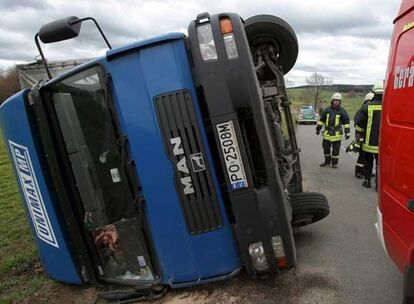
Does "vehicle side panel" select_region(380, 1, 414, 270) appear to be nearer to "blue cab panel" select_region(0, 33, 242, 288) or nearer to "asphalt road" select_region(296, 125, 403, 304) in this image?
"asphalt road" select_region(296, 125, 403, 304)

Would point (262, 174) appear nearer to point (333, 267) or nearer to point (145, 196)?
point (145, 196)

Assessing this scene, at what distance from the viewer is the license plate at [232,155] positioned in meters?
2.79

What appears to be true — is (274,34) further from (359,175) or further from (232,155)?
(359,175)

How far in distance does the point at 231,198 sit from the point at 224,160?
0.28 metres

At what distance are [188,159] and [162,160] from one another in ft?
0.62

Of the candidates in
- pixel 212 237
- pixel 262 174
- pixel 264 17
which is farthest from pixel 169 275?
pixel 264 17

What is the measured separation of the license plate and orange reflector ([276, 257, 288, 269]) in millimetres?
657

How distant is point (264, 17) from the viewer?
170 inches

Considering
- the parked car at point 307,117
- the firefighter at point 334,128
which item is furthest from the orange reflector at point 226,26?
the parked car at point 307,117

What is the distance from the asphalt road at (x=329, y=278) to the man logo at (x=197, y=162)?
113cm

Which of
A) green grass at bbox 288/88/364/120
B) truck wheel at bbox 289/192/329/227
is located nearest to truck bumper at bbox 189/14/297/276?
truck wheel at bbox 289/192/329/227

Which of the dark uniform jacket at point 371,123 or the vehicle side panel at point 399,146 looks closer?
the vehicle side panel at point 399,146

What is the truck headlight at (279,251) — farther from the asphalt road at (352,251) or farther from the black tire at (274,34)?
the black tire at (274,34)

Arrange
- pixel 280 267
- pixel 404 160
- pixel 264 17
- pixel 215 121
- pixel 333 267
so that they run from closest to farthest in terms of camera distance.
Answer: pixel 404 160 → pixel 215 121 → pixel 280 267 → pixel 333 267 → pixel 264 17
